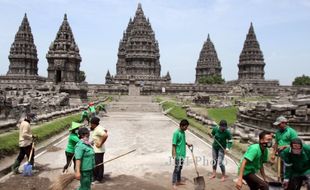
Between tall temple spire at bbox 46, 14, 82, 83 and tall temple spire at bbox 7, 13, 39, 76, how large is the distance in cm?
2649

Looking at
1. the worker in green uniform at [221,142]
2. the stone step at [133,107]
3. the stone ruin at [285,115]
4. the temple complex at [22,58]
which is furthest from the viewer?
the temple complex at [22,58]

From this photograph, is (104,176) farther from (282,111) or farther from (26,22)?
(26,22)

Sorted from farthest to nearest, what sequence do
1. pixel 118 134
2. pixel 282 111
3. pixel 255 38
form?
pixel 255 38 → pixel 118 134 → pixel 282 111

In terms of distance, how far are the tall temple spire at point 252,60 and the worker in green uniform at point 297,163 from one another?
86636 mm

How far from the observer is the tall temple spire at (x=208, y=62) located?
98875mm

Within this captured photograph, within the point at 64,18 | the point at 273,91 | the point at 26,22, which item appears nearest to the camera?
the point at 64,18

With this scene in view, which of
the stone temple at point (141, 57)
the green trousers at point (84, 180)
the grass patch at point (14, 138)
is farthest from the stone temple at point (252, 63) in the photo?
the green trousers at point (84, 180)

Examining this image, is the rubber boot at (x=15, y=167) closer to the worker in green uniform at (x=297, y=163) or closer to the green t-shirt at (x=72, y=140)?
the green t-shirt at (x=72, y=140)

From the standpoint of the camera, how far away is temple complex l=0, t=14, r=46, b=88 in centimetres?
7944

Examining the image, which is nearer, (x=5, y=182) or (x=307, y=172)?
(x=307, y=172)

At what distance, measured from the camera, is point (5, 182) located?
8516mm

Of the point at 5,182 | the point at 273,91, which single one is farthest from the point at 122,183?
the point at 273,91

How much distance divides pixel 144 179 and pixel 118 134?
9.22 m

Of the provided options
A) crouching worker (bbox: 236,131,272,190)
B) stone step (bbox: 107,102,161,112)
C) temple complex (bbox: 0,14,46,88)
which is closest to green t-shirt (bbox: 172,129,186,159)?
crouching worker (bbox: 236,131,272,190)
